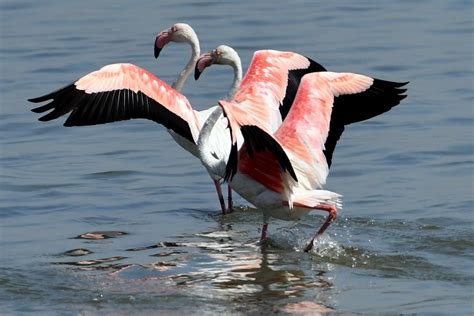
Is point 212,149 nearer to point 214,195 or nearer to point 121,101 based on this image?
point 121,101

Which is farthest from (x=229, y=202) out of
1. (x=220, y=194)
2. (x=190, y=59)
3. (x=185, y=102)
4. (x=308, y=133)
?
(x=308, y=133)

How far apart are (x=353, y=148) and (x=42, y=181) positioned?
8.78ft

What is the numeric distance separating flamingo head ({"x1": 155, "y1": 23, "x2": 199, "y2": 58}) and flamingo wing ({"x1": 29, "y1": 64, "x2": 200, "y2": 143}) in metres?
1.31

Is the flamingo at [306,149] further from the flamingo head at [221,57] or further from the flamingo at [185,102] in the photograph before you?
the flamingo head at [221,57]

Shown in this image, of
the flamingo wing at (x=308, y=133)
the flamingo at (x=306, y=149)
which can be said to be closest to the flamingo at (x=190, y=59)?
the flamingo at (x=306, y=149)

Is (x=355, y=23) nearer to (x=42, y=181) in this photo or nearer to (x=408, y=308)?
(x=42, y=181)

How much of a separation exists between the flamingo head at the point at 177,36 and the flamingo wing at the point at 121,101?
1.31 meters

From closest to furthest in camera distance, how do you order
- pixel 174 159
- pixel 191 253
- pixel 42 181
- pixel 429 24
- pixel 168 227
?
pixel 191 253, pixel 168 227, pixel 42 181, pixel 174 159, pixel 429 24

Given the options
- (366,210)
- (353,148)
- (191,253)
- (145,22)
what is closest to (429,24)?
(145,22)

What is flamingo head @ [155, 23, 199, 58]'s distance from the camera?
1055 cm

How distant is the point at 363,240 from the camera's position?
8.68 metres

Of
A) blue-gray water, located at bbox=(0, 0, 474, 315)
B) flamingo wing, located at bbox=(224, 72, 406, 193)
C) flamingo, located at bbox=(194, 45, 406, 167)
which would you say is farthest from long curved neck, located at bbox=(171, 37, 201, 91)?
flamingo wing, located at bbox=(224, 72, 406, 193)

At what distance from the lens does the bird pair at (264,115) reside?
8.11m

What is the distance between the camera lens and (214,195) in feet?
33.4
